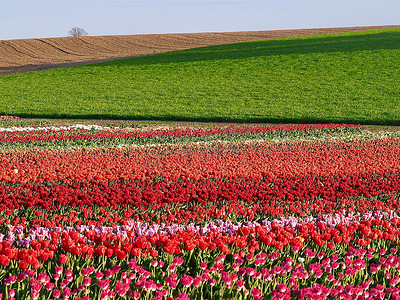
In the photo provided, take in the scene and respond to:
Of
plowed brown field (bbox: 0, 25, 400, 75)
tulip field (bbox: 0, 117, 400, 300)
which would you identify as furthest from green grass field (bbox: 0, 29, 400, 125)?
plowed brown field (bbox: 0, 25, 400, 75)

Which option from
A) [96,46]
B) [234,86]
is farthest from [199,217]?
[96,46]

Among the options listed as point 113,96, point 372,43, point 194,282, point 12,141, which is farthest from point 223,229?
point 372,43

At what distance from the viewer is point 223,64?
43.2 meters

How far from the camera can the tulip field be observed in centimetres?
408

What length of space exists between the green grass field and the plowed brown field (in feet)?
42.8

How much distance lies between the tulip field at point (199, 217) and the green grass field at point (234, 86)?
7.88 m

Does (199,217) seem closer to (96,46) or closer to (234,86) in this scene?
(234,86)

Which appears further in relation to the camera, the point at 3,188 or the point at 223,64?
the point at 223,64

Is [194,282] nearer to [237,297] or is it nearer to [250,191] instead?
[237,297]

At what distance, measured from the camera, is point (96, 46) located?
7262 centimetres

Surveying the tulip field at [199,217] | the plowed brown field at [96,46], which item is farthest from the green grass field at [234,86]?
the plowed brown field at [96,46]

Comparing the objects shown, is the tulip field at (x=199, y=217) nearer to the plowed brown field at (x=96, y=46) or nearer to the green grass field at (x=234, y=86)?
the green grass field at (x=234, y=86)

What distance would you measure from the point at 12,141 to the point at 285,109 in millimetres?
15255

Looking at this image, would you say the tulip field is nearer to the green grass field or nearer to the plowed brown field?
the green grass field
